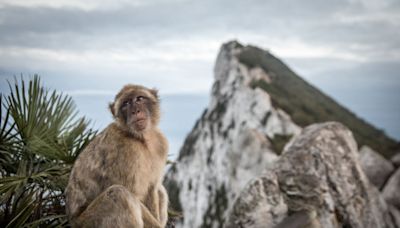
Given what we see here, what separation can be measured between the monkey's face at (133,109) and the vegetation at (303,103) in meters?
27.9

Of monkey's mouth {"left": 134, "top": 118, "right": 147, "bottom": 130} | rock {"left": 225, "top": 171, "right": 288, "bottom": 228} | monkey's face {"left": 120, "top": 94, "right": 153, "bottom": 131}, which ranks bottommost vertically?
rock {"left": 225, "top": 171, "right": 288, "bottom": 228}

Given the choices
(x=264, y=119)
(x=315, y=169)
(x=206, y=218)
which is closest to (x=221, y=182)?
(x=206, y=218)

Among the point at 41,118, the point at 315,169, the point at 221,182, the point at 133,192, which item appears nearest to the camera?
the point at 133,192

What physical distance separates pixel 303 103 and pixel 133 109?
35.0 metres

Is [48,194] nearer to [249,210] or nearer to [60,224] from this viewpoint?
[60,224]

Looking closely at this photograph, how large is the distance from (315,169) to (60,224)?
17.7 feet

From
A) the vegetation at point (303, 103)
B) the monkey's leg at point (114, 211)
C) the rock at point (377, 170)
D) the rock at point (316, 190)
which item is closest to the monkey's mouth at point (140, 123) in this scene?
the monkey's leg at point (114, 211)

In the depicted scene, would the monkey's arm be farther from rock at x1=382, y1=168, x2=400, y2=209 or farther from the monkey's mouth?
rock at x1=382, y1=168, x2=400, y2=209

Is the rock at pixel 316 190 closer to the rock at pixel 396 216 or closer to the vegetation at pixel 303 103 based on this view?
the rock at pixel 396 216

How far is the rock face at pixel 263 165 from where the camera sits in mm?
8641

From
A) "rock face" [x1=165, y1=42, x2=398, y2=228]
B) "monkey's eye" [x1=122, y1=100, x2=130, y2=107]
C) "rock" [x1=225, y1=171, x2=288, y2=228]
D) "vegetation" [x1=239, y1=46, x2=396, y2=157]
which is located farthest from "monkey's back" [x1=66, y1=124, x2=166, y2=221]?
"vegetation" [x1=239, y1=46, x2=396, y2=157]

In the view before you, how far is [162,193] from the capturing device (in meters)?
5.12

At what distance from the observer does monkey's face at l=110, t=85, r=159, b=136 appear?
15.0ft

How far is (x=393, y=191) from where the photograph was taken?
15438mm
